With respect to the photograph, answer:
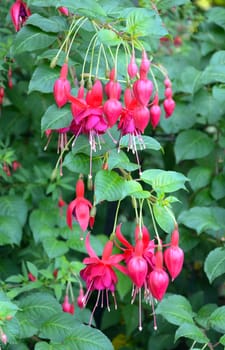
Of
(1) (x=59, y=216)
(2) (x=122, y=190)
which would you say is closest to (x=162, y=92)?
(1) (x=59, y=216)

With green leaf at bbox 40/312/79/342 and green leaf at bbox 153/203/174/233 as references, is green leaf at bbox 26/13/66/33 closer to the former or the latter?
green leaf at bbox 153/203/174/233

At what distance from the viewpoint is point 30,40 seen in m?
1.33

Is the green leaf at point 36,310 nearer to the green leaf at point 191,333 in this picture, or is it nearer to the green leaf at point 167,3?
the green leaf at point 191,333

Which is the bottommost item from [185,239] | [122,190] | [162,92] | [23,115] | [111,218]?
[111,218]

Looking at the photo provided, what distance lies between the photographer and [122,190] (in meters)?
1.14

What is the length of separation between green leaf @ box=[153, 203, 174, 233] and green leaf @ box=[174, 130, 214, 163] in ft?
2.15

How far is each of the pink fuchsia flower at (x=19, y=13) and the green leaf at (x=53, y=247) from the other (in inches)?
21.7

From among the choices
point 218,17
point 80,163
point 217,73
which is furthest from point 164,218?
point 218,17

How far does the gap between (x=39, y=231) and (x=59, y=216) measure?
92 millimetres

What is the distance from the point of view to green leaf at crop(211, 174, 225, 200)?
69.9 inches

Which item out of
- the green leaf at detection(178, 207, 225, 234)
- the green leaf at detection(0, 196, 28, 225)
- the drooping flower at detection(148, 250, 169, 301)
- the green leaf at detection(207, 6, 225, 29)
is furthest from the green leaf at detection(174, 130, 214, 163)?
the drooping flower at detection(148, 250, 169, 301)

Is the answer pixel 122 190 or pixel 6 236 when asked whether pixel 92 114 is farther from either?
pixel 6 236

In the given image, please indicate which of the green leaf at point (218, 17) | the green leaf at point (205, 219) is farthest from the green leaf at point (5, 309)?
the green leaf at point (218, 17)

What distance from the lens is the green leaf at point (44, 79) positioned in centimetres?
128
